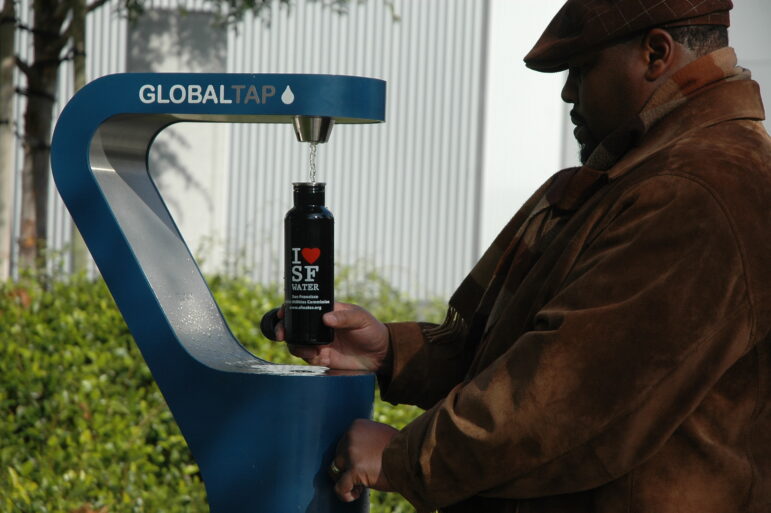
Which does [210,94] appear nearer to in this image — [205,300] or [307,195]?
[307,195]

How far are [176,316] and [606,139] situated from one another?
1007 mm

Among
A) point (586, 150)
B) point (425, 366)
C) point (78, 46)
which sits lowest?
point (425, 366)

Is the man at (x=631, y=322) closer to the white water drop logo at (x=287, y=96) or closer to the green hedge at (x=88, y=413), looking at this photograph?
the white water drop logo at (x=287, y=96)

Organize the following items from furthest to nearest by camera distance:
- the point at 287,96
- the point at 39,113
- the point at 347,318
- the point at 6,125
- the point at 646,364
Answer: the point at 39,113, the point at 6,125, the point at 347,318, the point at 287,96, the point at 646,364

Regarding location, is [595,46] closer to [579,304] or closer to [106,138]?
[579,304]

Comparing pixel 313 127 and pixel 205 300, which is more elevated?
pixel 313 127

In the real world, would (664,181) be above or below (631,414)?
above

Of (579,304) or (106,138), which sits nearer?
(579,304)

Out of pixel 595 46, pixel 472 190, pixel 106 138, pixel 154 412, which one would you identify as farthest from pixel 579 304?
pixel 472 190

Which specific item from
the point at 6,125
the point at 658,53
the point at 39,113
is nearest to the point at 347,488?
the point at 658,53

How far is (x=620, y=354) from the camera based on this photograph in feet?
6.13

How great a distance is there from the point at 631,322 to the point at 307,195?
72 cm

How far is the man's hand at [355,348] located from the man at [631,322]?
0.34 metres

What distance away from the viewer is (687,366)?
186 cm
